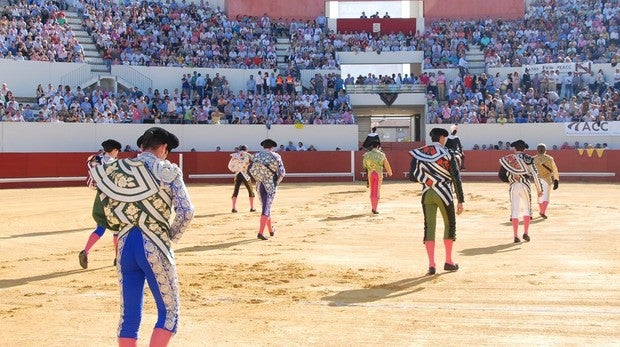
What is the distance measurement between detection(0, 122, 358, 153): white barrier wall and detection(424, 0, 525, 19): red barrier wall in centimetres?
1049

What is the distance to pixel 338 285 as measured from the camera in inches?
318

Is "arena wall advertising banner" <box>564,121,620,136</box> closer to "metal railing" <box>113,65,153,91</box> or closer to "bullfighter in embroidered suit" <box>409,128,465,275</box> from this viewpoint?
"metal railing" <box>113,65,153,91</box>

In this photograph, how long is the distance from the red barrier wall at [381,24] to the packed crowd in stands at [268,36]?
432 mm

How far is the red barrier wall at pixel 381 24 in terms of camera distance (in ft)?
120

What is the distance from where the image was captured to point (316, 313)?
22.0ft

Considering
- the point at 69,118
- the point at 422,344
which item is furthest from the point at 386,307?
the point at 69,118

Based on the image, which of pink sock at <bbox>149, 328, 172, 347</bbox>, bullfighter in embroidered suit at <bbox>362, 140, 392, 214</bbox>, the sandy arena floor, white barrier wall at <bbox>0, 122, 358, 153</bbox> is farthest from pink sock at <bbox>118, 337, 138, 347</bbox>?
white barrier wall at <bbox>0, 122, 358, 153</bbox>

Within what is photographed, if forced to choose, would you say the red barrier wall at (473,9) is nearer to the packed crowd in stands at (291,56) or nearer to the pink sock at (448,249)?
the packed crowd in stands at (291,56)

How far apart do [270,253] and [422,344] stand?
513cm

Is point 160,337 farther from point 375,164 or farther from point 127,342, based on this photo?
point 375,164

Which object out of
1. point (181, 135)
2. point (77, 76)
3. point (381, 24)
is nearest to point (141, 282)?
point (181, 135)

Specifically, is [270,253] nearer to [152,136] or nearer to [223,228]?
[223,228]

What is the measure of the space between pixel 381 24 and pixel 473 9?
16.1 feet

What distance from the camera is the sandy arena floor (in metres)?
5.98
